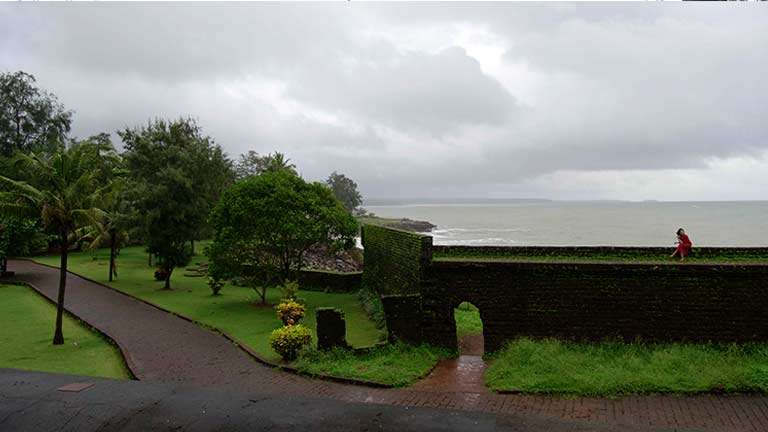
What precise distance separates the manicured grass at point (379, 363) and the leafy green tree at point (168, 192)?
15.8 m

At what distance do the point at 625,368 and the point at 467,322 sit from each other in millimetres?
7402

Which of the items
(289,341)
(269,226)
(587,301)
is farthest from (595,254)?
(269,226)

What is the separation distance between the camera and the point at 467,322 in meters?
18.7

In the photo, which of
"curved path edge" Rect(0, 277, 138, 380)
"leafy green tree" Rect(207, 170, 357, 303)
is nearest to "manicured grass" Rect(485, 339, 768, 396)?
"curved path edge" Rect(0, 277, 138, 380)

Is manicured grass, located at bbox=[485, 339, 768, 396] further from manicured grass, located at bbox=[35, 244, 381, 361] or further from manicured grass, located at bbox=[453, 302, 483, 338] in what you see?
manicured grass, located at bbox=[35, 244, 381, 361]

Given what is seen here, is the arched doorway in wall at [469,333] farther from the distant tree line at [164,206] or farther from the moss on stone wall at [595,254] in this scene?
the distant tree line at [164,206]

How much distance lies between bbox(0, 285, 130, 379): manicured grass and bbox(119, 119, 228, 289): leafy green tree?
5.83 meters

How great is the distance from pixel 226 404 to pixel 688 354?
397 inches

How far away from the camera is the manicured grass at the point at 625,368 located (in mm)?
10797

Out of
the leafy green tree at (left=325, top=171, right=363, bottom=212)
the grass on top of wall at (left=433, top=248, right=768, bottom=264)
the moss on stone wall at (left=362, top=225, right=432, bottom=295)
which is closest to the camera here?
the grass on top of wall at (left=433, top=248, right=768, bottom=264)

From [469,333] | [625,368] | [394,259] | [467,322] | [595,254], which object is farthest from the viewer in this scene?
[394,259]

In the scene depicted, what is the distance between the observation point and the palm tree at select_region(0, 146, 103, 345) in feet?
51.3

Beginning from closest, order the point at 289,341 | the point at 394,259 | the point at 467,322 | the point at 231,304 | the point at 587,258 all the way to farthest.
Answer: the point at 289,341 → the point at 587,258 → the point at 467,322 → the point at 394,259 → the point at 231,304

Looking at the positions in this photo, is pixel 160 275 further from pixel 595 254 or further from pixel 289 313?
pixel 595 254
